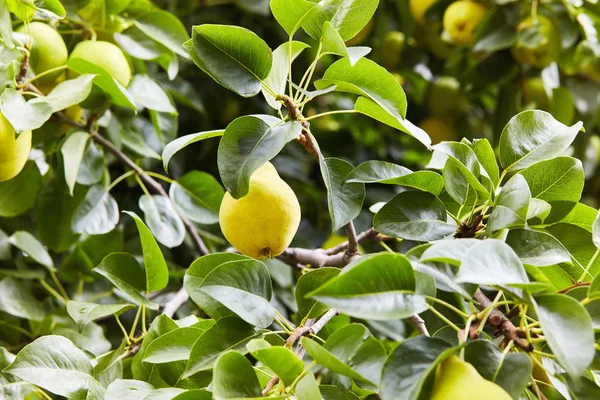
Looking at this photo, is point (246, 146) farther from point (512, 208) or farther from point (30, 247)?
point (30, 247)

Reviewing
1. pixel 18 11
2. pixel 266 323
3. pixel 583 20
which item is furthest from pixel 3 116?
pixel 583 20

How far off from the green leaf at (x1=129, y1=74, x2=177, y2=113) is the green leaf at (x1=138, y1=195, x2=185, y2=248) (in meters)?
0.15

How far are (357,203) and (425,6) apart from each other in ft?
3.23

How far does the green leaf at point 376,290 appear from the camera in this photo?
1.58ft

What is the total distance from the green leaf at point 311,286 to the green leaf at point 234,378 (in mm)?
107

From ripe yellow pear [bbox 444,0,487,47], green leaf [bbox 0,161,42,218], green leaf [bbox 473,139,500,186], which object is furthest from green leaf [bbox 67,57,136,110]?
ripe yellow pear [bbox 444,0,487,47]

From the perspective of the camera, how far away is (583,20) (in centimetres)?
142

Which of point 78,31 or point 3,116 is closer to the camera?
point 3,116

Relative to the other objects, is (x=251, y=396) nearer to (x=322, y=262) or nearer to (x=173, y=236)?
(x=322, y=262)

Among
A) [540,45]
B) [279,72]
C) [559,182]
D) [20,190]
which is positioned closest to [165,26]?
[20,190]

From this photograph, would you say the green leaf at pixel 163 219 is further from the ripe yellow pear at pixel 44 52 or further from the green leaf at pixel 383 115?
the green leaf at pixel 383 115

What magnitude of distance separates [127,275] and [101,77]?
0.27 meters

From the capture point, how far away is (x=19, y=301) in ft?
3.38

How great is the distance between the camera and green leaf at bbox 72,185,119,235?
1.03 metres
